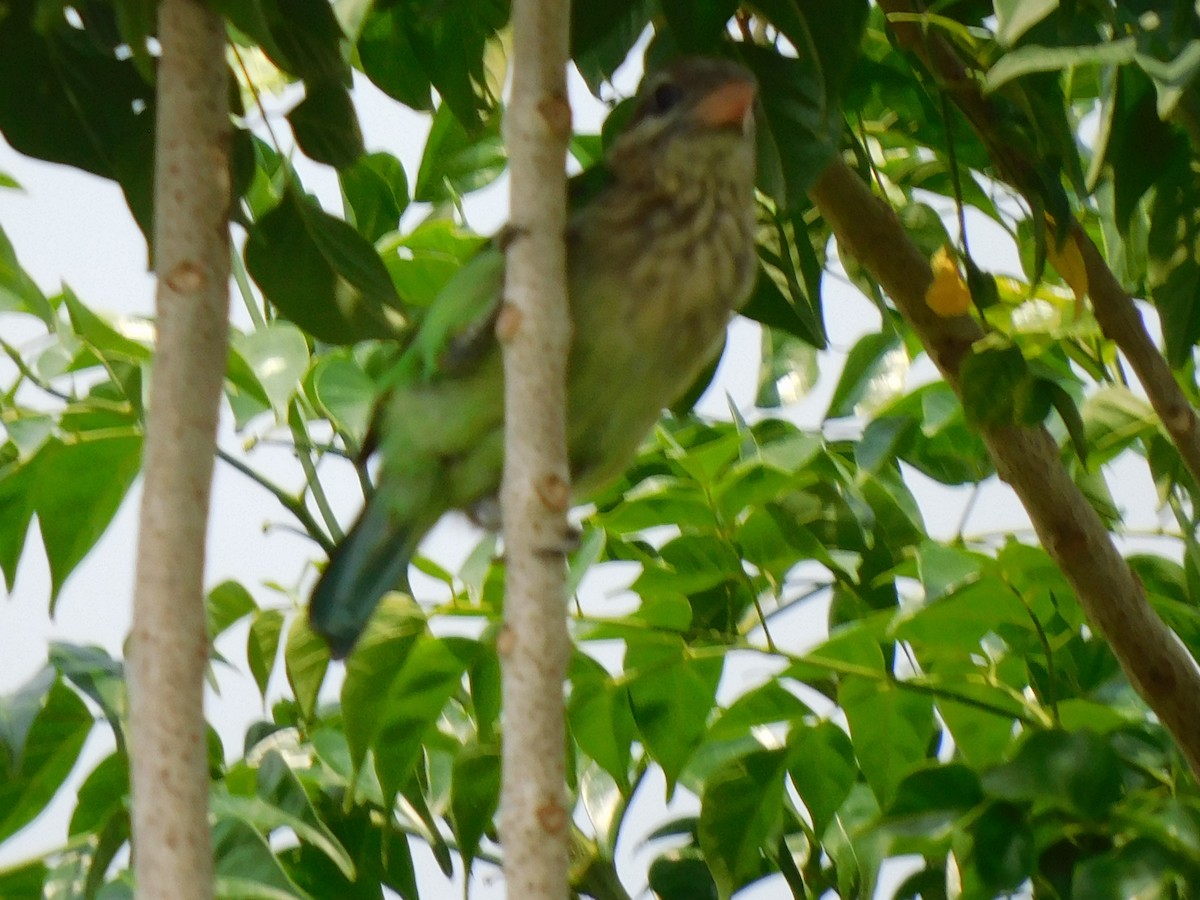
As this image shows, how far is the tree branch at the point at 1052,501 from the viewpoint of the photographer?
139 cm

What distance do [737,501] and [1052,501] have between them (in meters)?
0.32

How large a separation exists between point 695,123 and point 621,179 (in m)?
0.11

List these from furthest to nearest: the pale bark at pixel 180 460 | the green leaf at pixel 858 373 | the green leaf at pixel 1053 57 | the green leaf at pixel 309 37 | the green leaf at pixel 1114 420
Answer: the green leaf at pixel 858 373
the green leaf at pixel 1114 420
the green leaf at pixel 309 37
the green leaf at pixel 1053 57
the pale bark at pixel 180 460

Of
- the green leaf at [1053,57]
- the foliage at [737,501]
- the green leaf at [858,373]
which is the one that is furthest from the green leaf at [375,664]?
the green leaf at [1053,57]

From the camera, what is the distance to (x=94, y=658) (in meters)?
1.39

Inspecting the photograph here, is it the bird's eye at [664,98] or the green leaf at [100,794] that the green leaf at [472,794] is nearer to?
the green leaf at [100,794]

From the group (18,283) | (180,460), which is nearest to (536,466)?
(180,460)

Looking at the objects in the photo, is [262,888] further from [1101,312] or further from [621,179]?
[1101,312]

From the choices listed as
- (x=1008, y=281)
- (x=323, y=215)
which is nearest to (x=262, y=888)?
(x=323, y=215)

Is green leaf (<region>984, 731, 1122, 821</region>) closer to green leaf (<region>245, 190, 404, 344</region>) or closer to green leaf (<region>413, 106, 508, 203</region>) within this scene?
green leaf (<region>245, 190, 404, 344</region>)

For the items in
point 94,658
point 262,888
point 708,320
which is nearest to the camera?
point 262,888

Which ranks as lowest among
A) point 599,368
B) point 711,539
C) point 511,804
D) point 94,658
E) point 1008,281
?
point 511,804

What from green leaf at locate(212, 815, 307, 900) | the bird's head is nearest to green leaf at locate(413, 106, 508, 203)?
the bird's head

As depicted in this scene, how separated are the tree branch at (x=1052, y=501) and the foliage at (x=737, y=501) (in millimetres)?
47
